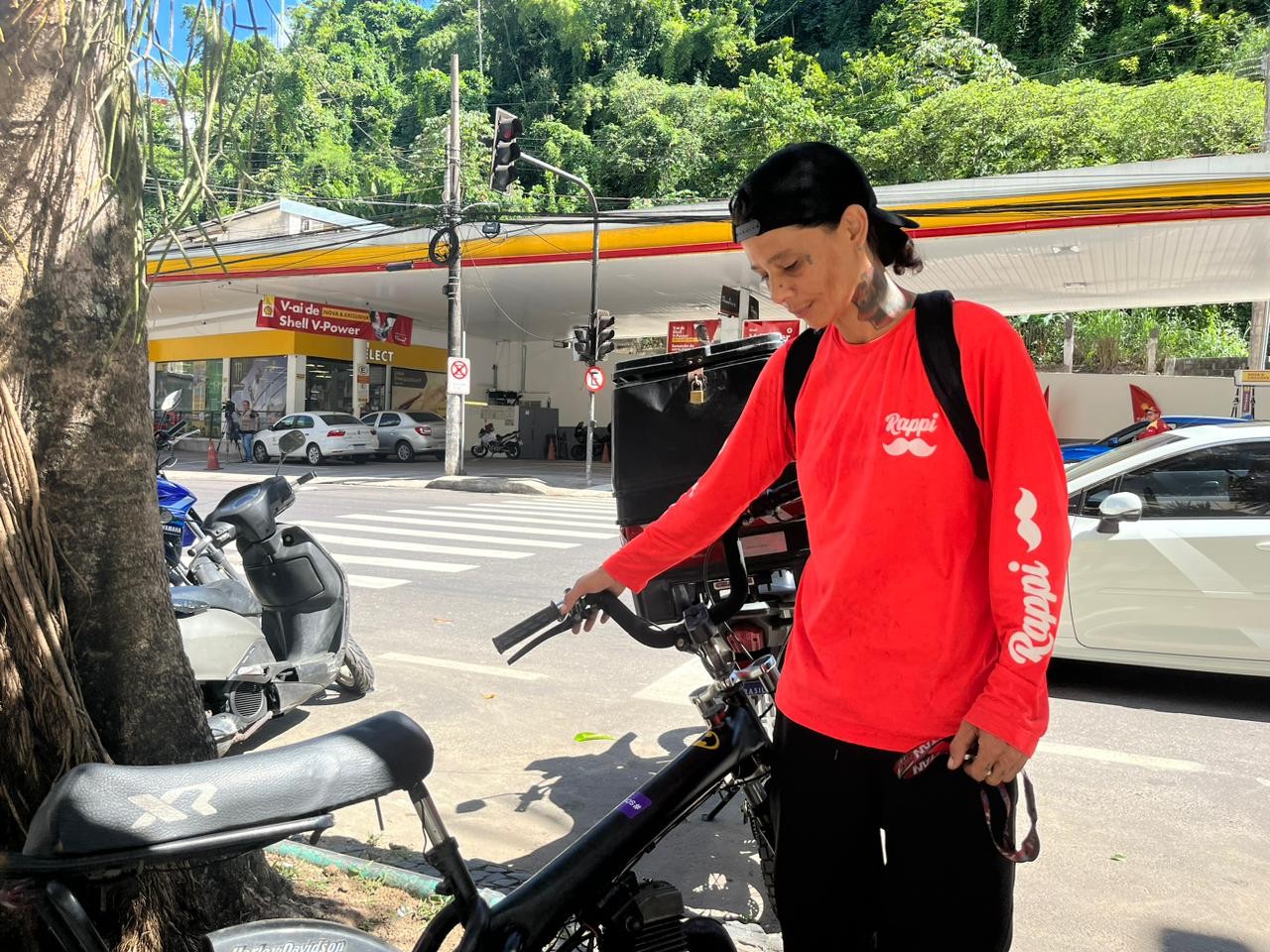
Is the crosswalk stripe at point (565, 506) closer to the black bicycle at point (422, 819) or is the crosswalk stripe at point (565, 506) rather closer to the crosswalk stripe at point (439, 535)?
the crosswalk stripe at point (439, 535)

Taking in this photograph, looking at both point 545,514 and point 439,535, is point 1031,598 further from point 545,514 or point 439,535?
point 545,514

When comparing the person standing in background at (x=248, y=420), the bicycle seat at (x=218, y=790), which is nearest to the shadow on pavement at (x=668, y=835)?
the bicycle seat at (x=218, y=790)

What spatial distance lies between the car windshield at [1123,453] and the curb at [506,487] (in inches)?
501

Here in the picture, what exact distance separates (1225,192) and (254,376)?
2477cm

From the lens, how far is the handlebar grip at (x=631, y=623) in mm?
2035

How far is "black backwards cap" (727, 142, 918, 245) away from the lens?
1608 mm

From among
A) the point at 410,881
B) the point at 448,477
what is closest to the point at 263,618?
the point at 410,881

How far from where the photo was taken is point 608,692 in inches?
202

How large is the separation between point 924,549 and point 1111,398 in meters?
25.7

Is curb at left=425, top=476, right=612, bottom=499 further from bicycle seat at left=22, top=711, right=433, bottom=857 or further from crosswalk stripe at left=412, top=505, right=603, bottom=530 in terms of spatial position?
bicycle seat at left=22, top=711, right=433, bottom=857

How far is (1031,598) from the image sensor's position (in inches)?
55.8

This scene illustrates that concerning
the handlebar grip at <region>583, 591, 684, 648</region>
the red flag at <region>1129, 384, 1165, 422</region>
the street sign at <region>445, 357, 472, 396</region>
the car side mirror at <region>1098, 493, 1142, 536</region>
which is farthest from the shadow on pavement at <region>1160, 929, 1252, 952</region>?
the street sign at <region>445, 357, 472, 396</region>

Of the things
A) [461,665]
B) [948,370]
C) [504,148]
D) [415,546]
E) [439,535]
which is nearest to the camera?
[948,370]

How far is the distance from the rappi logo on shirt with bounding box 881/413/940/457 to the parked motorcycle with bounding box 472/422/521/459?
29.9 m
